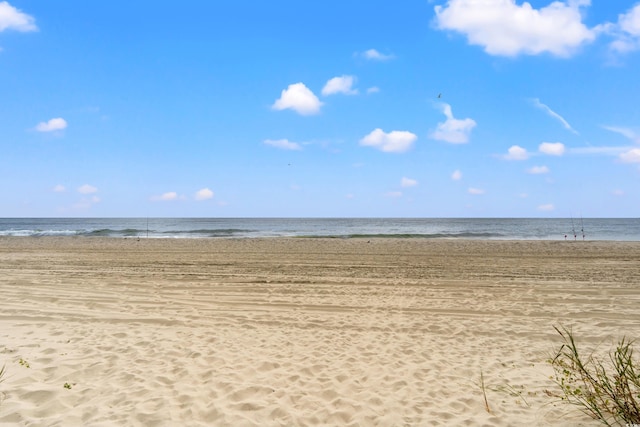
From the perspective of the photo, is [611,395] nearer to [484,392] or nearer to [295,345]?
[484,392]

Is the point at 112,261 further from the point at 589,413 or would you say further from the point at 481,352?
the point at 589,413

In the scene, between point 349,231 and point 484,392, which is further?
point 349,231

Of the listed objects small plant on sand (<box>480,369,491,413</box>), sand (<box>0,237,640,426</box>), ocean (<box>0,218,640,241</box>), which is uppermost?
ocean (<box>0,218,640,241</box>)

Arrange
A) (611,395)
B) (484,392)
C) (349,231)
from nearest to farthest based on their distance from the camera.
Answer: (611,395), (484,392), (349,231)

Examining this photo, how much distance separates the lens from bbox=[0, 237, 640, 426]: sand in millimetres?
4133

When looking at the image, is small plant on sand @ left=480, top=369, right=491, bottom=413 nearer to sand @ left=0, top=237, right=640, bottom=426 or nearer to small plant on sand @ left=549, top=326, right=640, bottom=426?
sand @ left=0, top=237, right=640, bottom=426

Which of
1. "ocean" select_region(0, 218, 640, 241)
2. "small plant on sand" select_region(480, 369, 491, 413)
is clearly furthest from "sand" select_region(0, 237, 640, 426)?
"ocean" select_region(0, 218, 640, 241)

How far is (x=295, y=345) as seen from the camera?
20.1 ft

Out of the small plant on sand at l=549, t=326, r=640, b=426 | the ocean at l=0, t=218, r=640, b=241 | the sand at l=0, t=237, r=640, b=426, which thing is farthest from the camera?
the ocean at l=0, t=218, r=640, b=241

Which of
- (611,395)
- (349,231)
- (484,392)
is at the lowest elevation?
(484,392)

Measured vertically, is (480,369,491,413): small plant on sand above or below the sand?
below

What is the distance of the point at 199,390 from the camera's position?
452cm

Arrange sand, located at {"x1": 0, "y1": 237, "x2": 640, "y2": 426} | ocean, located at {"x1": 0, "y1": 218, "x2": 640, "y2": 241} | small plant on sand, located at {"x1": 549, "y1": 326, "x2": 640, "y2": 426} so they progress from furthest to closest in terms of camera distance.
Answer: ocean, located at {"x1": 0, "y1": 218, "x2": 640, "y2": 241}, sand, located at {"x1": 0, "y1": 237, "x2": 640, "y2": 426}, small plant on sand, located at {"x1": 549, "y1": 326, "x2": 640, "y2": 426}

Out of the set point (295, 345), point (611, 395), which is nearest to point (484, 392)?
point (611, 395)
